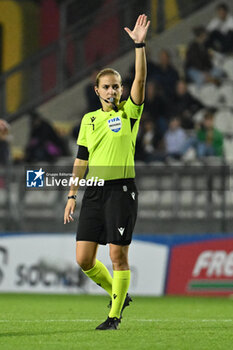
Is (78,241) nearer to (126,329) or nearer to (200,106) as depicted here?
(126,329)

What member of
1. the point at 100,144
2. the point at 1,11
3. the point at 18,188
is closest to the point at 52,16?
the point at 1,11

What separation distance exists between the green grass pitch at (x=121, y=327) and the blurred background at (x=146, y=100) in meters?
1.43

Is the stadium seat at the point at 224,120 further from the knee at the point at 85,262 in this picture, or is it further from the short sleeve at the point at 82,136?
the knee at the point at 85,262

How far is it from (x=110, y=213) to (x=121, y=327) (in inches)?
41.1

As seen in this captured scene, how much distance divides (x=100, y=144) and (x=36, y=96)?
11.1m

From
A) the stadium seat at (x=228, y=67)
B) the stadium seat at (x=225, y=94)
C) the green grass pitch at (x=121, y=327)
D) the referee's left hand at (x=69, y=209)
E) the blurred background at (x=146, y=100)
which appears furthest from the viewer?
the stadium seat at (x=228, y=67)

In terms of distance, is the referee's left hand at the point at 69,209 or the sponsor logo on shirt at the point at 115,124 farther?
the referee's left hand at the point at 69,209

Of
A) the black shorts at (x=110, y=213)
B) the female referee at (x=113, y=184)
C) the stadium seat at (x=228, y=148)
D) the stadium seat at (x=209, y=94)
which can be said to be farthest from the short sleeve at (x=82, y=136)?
the stadium seat at (x=209, y=94)

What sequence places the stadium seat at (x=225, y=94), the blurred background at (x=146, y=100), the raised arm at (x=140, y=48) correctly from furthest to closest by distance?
1. the stadium seat at (x=225, y=94)
2. the blurred background at (x=146, y=100)
3. the raised arm at (x=140, y=48)

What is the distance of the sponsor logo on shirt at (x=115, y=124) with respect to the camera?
24.0ft

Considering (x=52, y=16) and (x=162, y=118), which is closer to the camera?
(x=162, y=118)

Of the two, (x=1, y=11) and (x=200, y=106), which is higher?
(x=1, y=11)

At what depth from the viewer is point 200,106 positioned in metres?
17.0

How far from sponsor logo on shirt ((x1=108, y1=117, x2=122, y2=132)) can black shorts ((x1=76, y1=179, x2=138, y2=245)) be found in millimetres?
401
